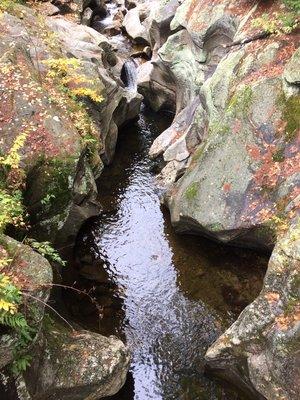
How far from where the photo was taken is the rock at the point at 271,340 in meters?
9.31

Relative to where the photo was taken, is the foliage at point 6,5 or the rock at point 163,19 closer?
the foliage at point 6,5

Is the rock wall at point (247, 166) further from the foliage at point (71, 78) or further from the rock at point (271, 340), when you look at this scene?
the foliage at point (71, 78)

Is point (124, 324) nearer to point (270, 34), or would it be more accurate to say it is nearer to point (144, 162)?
point (144, 162)

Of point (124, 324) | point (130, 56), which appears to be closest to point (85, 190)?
point (124, 324)

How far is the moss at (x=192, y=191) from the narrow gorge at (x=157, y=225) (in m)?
0.05

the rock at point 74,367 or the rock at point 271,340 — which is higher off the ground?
the rock at point 271,340

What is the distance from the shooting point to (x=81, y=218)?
14.9 metres

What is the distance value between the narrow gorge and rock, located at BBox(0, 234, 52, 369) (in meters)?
0.03

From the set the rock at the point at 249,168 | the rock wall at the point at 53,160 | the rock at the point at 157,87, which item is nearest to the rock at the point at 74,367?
the rock wall at the point at 53,160

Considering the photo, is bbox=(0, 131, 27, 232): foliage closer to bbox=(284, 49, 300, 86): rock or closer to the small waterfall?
bbox=(284, 49, 300, 86): rock

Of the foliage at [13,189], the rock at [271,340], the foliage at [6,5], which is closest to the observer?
the rock at [271,340]

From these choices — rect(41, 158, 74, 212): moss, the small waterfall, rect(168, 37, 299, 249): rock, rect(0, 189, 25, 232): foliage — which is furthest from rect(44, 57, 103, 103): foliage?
the small waterfall

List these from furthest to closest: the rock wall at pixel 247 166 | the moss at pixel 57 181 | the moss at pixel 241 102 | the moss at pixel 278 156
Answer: the moss at pixel 241 102 < the moss at pixel 278 156 < the moss at pixel 57 181 < the rock wall at pixel 247 166

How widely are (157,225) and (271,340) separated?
754cm
